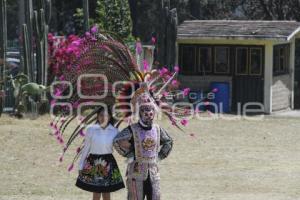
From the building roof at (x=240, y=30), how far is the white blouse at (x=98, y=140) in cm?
1536

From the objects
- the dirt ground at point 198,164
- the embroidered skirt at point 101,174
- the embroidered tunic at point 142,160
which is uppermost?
the embroidered tunic at point 142,160

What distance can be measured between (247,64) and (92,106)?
16.5 metres

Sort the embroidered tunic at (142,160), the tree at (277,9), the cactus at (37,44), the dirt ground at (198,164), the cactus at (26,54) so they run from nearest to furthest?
the embroidered tunic at (142,160) < the dirt ground at (198,164) < the cactus at (26,54) < the cactus at (37,44) < the tree at (277,9)

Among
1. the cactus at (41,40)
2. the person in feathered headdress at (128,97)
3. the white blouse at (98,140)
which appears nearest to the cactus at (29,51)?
the cactus at (41,40)

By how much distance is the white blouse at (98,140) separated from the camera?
26.6ft

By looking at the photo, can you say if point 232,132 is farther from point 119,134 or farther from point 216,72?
point 119,134

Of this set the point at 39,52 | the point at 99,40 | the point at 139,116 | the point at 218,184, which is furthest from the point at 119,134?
the point at 39,52

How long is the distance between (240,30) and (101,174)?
16.5 meters

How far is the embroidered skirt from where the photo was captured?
8117 millimetres

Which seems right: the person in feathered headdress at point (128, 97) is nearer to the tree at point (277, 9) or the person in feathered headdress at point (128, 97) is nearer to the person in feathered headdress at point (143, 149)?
the person in feathered headdress at point (143, 149)

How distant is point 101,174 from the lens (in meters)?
8.12

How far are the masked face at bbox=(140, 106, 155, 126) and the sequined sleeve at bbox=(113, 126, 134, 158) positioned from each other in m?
0.19

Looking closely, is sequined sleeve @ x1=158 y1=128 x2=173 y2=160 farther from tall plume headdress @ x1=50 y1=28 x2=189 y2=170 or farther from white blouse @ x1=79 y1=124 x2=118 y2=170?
white blouse @ x1=79 y1=124 x2=118 y2=170

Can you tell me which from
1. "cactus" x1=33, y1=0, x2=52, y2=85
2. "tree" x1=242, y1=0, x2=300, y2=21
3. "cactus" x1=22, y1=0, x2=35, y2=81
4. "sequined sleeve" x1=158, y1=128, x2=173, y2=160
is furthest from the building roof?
"sequined sleeve" x1=158, y1=128, x2=173, y2=160
